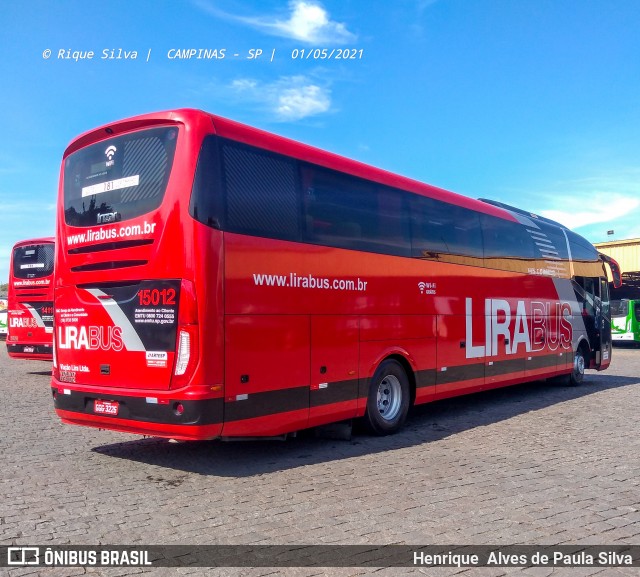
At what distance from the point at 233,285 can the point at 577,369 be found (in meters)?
11.2

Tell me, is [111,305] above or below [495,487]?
above

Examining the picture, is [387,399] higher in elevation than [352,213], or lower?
lower

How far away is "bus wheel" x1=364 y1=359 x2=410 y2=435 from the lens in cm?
816

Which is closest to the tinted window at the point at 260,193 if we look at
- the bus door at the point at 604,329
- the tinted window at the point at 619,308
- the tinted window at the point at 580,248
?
the tinted window at the point at 580,248

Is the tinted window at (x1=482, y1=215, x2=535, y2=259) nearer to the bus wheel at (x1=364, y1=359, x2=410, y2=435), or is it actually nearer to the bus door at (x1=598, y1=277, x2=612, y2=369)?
the bus wheel at (x1=364, y1=359, x2=410, y2=435)

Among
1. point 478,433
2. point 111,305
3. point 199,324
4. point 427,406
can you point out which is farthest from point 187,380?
point 427,406

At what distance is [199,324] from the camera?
591 centimetres

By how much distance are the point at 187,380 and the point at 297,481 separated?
1502 millimetres

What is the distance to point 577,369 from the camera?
14656mm

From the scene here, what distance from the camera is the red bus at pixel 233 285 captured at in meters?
6.02

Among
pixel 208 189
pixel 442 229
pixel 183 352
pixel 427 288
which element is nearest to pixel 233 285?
pixel 183 352

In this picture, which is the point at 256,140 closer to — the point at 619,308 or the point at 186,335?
the point at 186,335

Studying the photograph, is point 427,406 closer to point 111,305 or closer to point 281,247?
point 281,247

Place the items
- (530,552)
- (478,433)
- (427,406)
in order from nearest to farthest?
(530,552) < (478,433) < (427,406)
